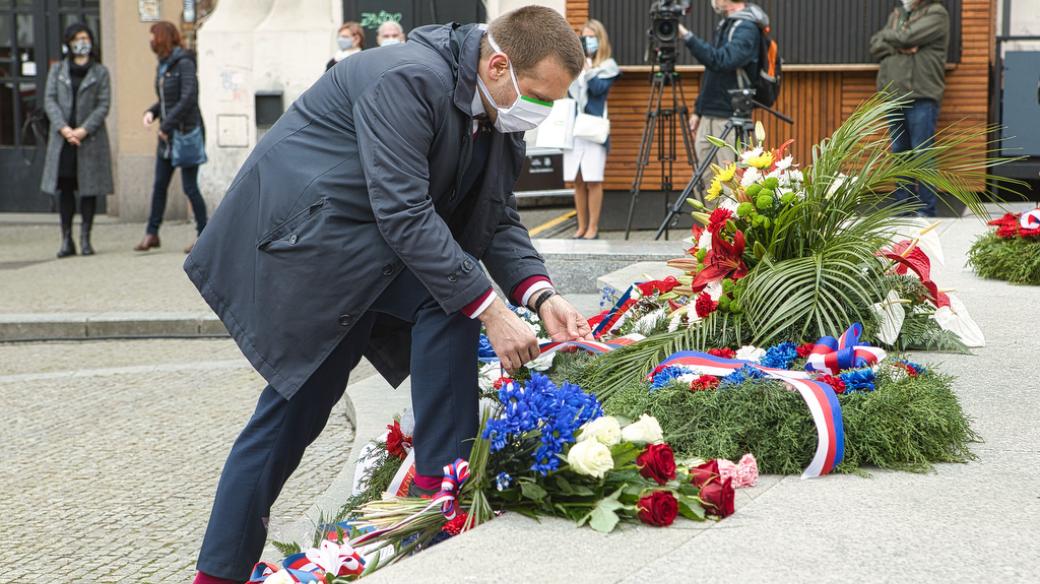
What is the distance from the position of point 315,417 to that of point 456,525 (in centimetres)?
57

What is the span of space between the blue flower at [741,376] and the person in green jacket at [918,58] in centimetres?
704

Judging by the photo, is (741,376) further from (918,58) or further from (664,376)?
(918,58)

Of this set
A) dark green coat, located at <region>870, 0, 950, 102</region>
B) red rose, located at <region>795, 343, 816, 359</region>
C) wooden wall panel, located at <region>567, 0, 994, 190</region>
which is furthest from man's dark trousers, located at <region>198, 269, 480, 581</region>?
wooden wall panel, located at <region>567, 0, 994, 190</region>

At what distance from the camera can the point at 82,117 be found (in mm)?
11695

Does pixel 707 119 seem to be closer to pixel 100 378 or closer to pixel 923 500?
pixel 100 378

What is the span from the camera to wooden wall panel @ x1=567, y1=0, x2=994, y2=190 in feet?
36.9

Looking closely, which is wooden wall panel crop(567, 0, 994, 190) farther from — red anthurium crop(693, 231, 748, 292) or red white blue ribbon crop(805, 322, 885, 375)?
red white blue ribbon crop(805, 322, 885, 375)

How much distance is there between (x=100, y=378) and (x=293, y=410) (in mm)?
3965

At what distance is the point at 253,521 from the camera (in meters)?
3.34

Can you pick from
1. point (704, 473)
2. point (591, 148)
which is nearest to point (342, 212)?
point (704, 473)

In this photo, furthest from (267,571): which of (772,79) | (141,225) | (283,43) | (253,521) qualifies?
(141,225)

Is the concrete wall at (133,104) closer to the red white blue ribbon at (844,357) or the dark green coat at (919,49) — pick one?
the dark green coat at (919,49)

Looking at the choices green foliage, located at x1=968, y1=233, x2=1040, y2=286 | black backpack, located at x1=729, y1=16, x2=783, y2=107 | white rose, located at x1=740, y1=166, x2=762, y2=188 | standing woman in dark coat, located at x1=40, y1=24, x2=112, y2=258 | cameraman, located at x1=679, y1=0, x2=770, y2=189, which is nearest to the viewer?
white rose, located at x1=740, y1=166, x2=762, y2=188

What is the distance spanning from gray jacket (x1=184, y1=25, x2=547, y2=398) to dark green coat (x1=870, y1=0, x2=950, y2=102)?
784 centimetres
